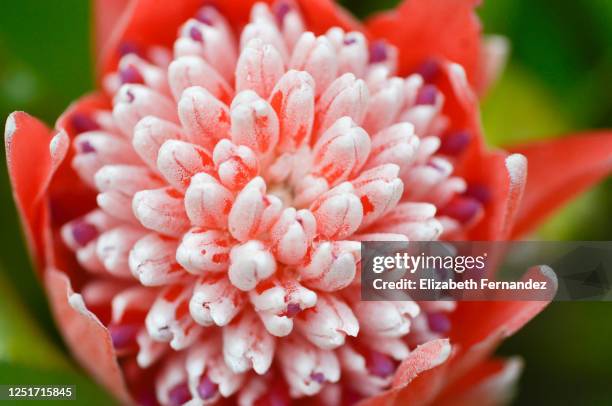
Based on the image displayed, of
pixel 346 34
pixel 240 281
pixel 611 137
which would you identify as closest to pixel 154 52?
pixel 346 34

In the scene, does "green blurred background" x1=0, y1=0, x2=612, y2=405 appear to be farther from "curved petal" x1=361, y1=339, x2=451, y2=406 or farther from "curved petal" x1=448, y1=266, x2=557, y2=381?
"curved petal" x1=361, y1=339, x2=451, y2=406

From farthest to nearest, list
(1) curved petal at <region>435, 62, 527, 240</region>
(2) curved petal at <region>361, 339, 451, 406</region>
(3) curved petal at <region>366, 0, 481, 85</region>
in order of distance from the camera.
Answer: (3) curved petal at <region>366, 0, 481, 85</region> < (1) curved petal at <region>435, 62, 527, 240</region> < (2) curved petal at <region>361, 339, 451, 406</region>

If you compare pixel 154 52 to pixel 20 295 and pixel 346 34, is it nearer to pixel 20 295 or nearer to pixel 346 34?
pixel 346 34

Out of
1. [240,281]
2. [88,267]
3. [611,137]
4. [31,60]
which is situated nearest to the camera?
[240,281]

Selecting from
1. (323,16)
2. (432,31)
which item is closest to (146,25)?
(323,16)

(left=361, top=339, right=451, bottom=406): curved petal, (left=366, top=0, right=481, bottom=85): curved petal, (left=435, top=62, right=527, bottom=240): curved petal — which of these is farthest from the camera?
(left=366, top=0, right=481, bottom=85): curved petal

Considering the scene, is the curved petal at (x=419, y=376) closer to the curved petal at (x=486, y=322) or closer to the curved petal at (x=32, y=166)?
the curved petal at (x=486, y=322)

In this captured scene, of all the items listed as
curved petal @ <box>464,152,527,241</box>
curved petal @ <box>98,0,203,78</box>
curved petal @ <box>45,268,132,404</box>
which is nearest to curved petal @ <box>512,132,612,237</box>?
curved petal @ <box>464,152,527,241</box>

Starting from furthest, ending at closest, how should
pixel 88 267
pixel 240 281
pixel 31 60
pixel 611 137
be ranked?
pixel 31 60 < pixel 611 137 < pixel 88 267 < pixel 240 281
